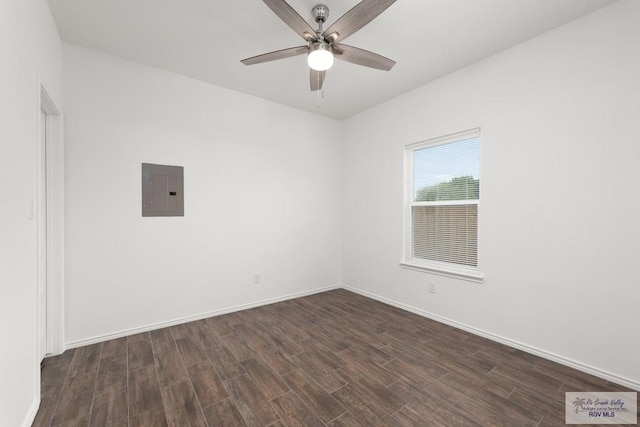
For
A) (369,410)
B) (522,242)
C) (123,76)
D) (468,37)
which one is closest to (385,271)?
(522,242)

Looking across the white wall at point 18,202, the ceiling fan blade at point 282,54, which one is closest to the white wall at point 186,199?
the white wall at point 18,202

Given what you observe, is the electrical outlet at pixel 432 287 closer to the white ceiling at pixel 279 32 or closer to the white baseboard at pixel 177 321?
the white baseboard at pixel 177 321

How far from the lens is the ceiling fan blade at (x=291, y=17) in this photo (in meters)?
1.60

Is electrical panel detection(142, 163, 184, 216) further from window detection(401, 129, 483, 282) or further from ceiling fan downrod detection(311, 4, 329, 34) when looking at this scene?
window detection(401, 129, 483, 282)

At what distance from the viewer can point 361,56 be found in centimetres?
217

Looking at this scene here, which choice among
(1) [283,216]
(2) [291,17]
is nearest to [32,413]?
(1) [283,216]

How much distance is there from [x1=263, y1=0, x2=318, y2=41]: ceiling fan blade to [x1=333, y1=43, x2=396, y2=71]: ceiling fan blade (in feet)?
0.81

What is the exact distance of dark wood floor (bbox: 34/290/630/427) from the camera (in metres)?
1.70

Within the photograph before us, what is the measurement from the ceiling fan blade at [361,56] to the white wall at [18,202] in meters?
1.90

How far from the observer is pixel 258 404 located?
1805mm

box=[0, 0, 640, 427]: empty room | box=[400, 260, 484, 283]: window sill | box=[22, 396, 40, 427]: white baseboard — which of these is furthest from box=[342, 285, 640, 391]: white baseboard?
box=[22, 396, 40, 427]: white baseboard

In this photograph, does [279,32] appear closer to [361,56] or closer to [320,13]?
[320,13]

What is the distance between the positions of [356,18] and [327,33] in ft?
0.77

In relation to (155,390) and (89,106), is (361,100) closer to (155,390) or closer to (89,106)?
(89,106)
